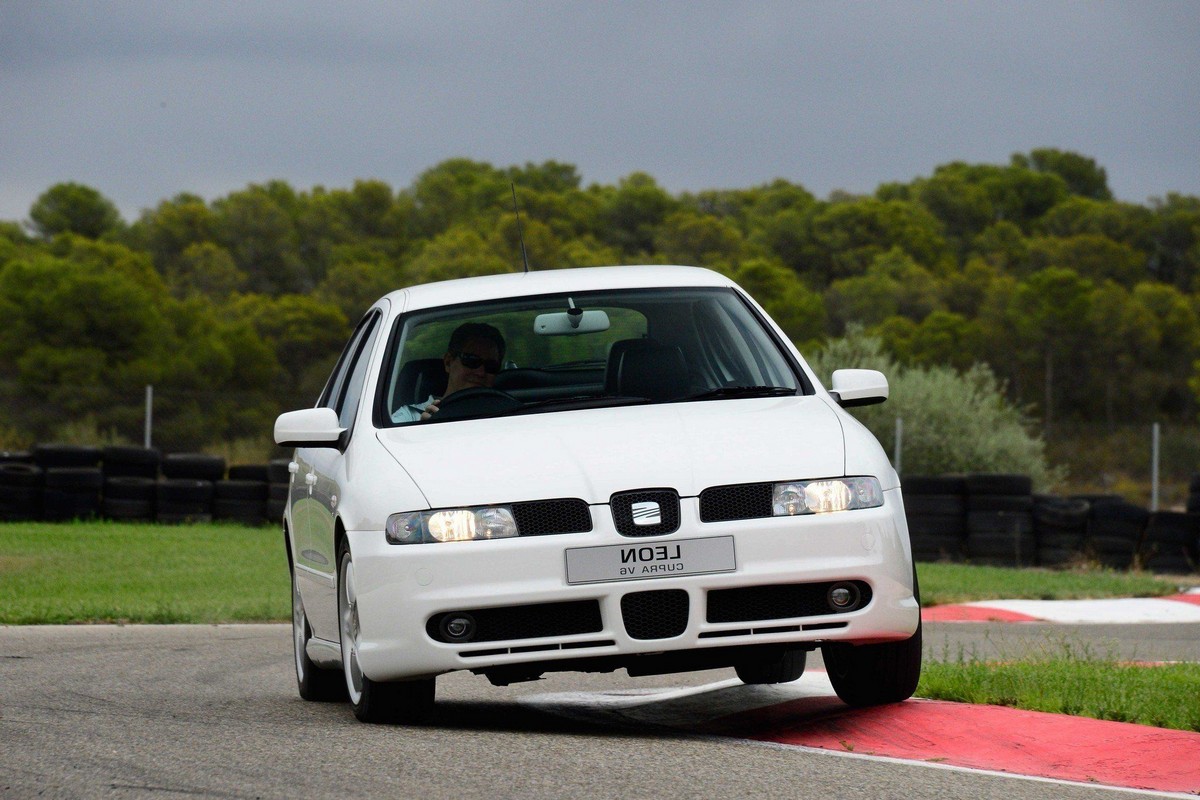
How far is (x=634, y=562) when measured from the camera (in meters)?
5.77

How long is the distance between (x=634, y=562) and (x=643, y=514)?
0.16m

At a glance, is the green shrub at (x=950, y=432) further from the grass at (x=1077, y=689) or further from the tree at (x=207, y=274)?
the tree at (x=207, y=274)

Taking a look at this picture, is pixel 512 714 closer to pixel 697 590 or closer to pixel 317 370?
pixel 697 590

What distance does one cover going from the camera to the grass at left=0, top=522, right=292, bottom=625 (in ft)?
41.9

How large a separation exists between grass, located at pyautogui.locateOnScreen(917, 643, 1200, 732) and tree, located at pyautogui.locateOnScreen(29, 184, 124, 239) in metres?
89.7

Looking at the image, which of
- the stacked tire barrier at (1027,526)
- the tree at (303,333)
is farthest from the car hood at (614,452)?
the tree at (303,333)

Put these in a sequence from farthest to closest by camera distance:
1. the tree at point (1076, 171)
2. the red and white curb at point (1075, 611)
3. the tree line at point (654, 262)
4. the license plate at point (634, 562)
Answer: the tree at point (1076, 171)
the tree line at point (654, 262)
the red and white curb at point (1075, 611)
the license plate at point (634, 562)

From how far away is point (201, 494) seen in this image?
2217 centimetres

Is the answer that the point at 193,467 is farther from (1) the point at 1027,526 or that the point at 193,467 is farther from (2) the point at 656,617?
(2) the point at 656,617

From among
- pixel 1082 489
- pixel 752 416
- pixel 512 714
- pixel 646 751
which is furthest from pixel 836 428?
pixel 1082 489

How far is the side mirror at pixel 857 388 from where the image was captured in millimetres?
6875

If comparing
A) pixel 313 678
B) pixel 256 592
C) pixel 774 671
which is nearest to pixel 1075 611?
pixel 256 592

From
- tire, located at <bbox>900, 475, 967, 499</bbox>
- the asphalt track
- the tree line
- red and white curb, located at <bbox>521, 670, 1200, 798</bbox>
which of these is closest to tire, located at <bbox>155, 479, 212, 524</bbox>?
tire, located at <bbox>900, 475, 967, 499</bbox>

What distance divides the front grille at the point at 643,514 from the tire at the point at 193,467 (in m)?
17.3
